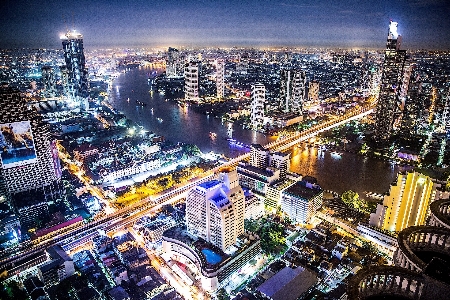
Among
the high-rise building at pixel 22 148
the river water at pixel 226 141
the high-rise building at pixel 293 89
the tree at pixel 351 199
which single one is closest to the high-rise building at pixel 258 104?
the river water at pixel 226 141

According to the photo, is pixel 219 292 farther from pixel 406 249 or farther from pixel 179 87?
pixel 179 87

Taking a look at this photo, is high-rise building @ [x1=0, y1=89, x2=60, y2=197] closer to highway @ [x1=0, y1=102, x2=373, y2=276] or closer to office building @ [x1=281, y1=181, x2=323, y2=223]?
highway @ [x1=0, y1=102, x2=373, y2=276]

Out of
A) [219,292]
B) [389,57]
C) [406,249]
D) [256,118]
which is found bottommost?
[219,292]

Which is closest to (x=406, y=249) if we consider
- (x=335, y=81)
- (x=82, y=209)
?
(x=82, y=209)

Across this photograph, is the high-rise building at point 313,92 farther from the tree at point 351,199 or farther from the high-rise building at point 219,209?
the high-rise building at point 219,209

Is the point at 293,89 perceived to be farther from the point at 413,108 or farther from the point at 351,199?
the point at 351,199
